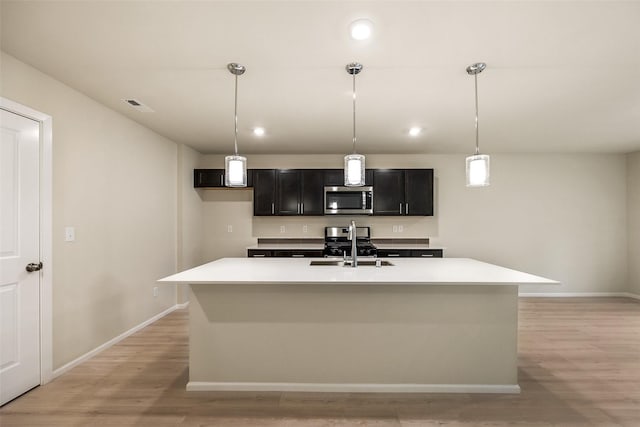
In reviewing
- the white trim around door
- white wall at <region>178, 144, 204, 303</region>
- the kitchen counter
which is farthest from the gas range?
the white trim around door

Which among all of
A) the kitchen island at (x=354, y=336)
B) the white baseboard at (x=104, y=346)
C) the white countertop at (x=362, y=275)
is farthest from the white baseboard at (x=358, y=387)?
the white baseboard at (x=104, y=346)

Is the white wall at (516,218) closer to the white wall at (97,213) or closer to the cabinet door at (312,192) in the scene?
the cabinet door at (312,192)

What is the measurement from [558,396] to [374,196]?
3144 mm

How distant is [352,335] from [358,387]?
14.5 inches

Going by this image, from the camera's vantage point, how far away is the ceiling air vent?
280cm

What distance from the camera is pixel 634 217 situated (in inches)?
192

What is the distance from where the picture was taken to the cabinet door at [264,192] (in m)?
4.79

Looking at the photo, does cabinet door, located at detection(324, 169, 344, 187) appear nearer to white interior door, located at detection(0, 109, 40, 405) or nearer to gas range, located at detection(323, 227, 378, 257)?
gas range, located at detection(323, 227, 378, 257)

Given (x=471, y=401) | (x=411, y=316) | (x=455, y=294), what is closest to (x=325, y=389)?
(x=411, y=316)

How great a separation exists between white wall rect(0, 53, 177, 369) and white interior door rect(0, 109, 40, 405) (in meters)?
0.17

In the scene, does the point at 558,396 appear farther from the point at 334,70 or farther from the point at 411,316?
the point at 334,70

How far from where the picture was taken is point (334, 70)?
221 cm

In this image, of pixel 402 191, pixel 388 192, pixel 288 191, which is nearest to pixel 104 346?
pixel 288 191

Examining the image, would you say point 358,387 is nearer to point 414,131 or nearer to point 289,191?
point 414,131
